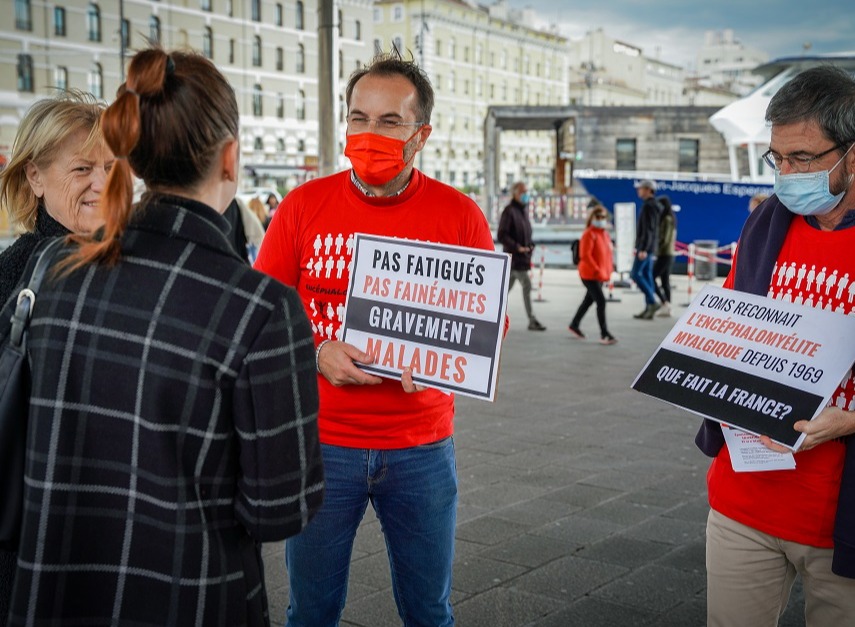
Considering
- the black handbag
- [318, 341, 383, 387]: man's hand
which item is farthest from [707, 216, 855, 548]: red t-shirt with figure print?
the black handbag

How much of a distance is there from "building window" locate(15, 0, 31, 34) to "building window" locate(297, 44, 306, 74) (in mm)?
20318

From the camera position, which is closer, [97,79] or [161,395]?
[161,395]

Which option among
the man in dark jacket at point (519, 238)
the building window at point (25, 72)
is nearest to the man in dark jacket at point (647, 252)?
the man in dark jacket at point (519, 238)

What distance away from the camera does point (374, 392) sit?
283 centimetres

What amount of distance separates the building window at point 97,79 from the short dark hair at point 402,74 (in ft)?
174

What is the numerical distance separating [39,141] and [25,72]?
165 feet

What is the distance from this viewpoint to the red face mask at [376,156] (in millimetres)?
2900

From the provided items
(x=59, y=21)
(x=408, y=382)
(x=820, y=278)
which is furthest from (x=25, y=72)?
(x=820, y=278)

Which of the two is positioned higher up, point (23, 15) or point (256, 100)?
point (23, 15)

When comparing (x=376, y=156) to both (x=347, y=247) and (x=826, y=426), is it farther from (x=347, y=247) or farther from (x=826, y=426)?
(x=826, y=426)

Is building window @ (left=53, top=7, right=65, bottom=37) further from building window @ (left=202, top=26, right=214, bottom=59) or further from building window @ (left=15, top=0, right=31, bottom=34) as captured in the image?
building window @ (left=202, top=26, right=214, bottom=59)

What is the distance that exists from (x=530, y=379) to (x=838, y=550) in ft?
24.0

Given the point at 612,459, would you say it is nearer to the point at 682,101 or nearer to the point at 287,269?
the point at 287,269

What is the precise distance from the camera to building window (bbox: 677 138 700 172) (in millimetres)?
35500
